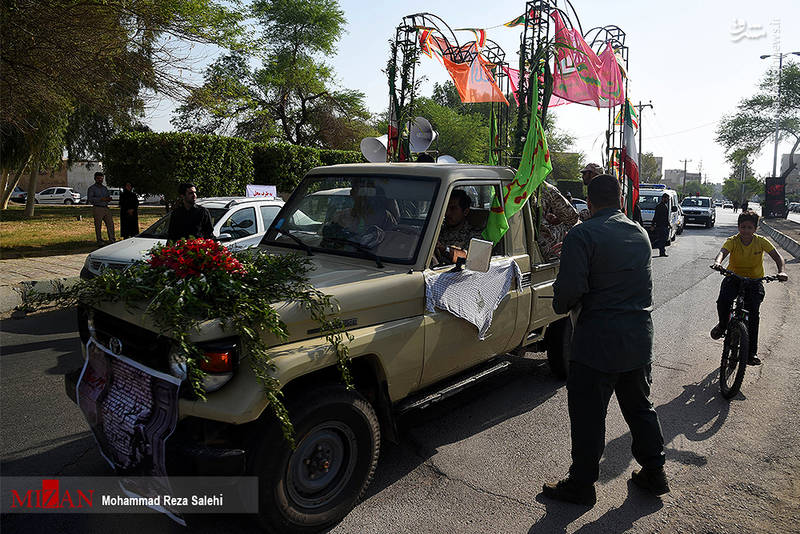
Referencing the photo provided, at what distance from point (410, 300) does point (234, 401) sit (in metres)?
1.32

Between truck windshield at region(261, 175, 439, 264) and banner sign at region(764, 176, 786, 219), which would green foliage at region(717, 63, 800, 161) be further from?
truck windshield at region(261, 175, 439, 264)

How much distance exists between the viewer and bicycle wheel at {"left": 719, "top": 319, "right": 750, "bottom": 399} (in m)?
5.27

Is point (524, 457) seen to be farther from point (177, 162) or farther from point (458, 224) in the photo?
point (177, 162)

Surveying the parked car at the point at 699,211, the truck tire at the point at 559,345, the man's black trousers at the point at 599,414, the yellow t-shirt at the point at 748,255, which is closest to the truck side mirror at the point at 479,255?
the man's black trousers at the point at 599,414

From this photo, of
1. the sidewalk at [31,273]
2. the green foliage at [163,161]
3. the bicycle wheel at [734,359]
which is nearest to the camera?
the bicycle wheel at [734,359]

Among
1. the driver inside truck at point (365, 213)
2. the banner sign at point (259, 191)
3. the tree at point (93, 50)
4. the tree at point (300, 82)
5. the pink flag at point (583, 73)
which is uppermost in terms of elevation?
the tree at point (300, 82)

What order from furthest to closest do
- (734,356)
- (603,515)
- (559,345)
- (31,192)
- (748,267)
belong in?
(31,192)
(748,267)
(559,345)
(734,356)
(603,515)

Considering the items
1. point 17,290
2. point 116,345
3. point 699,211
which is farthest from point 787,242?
point 116,345

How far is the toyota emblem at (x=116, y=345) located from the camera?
3.04m

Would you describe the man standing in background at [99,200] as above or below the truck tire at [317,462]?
above

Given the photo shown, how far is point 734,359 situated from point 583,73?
12.8 ft

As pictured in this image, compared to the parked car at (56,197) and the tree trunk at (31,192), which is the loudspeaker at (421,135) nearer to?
the tree trunk at (31,192)

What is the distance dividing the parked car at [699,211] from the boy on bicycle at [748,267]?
29.1 m

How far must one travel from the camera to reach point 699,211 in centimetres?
3162
